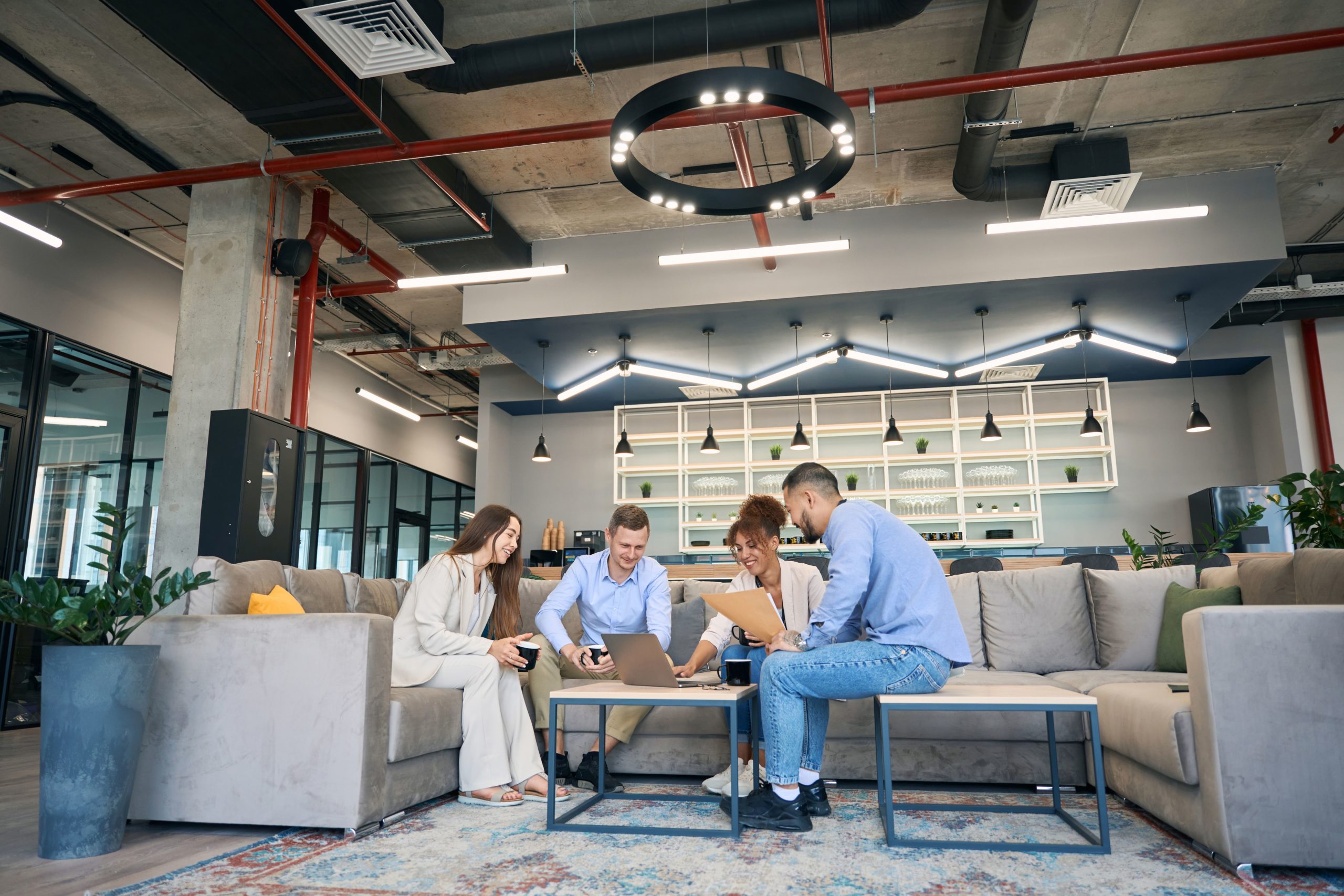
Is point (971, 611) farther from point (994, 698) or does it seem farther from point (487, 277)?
point (487, 277)

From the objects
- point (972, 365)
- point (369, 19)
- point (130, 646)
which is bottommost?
point (130, 646)

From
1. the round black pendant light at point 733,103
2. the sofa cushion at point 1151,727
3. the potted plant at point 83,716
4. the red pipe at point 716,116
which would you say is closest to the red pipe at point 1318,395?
the red pipe at point 716,116

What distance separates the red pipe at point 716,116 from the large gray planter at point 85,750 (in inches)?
144

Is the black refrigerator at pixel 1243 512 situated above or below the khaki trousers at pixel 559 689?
above

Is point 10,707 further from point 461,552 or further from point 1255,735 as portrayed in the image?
point 1255,735

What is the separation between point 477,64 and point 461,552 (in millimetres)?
3106

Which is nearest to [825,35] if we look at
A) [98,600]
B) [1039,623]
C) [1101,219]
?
[1101,219]

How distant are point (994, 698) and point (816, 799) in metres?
0.73

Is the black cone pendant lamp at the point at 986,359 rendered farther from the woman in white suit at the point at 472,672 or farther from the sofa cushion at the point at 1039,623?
the woman in white suit at the point at 472,672

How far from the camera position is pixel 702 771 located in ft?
11.1

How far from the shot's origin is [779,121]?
20.3 feet

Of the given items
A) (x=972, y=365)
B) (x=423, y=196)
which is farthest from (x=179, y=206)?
(x=972, y=365)

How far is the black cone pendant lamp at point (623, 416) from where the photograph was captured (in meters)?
8.49

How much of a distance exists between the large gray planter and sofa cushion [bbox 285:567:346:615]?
2.83 feet
